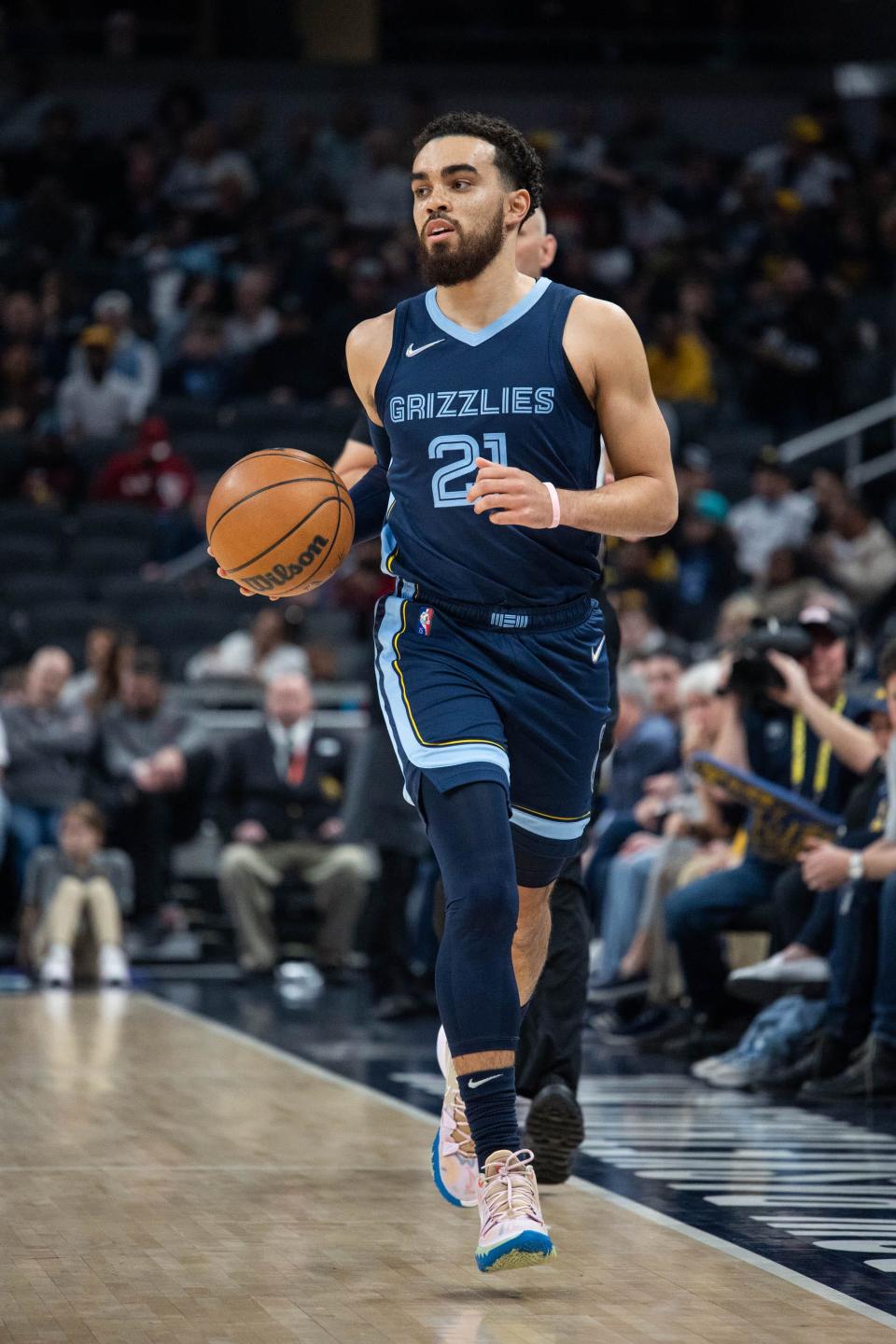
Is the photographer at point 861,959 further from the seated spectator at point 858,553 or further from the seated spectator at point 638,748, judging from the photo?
the seated spectator at point 858,553

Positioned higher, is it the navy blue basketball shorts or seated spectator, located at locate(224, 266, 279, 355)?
seated spectator, located at locate(224, 266, 279, 355)

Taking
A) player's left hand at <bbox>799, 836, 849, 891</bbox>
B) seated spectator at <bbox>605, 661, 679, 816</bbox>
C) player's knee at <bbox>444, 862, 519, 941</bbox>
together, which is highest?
seated spectator at <bbox>605, 661, 679, 816</bbox>

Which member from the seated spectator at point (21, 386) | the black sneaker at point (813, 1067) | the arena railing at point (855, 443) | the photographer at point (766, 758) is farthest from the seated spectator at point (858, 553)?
the black sneaker at point (813, 1067)

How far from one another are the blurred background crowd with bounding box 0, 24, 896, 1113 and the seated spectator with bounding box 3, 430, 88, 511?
21mm

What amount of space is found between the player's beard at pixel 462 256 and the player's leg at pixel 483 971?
920 millimetres

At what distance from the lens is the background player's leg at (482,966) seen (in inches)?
139

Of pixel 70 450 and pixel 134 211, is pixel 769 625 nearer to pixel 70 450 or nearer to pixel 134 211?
pixel 70 450

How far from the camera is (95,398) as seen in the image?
14.3 m

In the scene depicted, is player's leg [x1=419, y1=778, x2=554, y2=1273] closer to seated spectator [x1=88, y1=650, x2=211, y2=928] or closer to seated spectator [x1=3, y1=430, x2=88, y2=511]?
seated spectator [x1=88, y1=650, x2=211, y2=928]

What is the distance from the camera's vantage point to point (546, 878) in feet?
13.0

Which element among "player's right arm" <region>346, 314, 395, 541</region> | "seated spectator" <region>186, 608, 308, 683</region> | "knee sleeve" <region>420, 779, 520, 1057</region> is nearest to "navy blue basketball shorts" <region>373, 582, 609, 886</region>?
"knee sleeve" <region>420, 779, 520, 1057</region>

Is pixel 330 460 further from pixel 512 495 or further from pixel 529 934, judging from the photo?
pixel 512 495

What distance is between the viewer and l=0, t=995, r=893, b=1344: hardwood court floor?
3098mm

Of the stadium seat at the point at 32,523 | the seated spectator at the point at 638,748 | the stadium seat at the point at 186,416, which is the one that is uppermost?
the stadium seat at the point at 186,416
